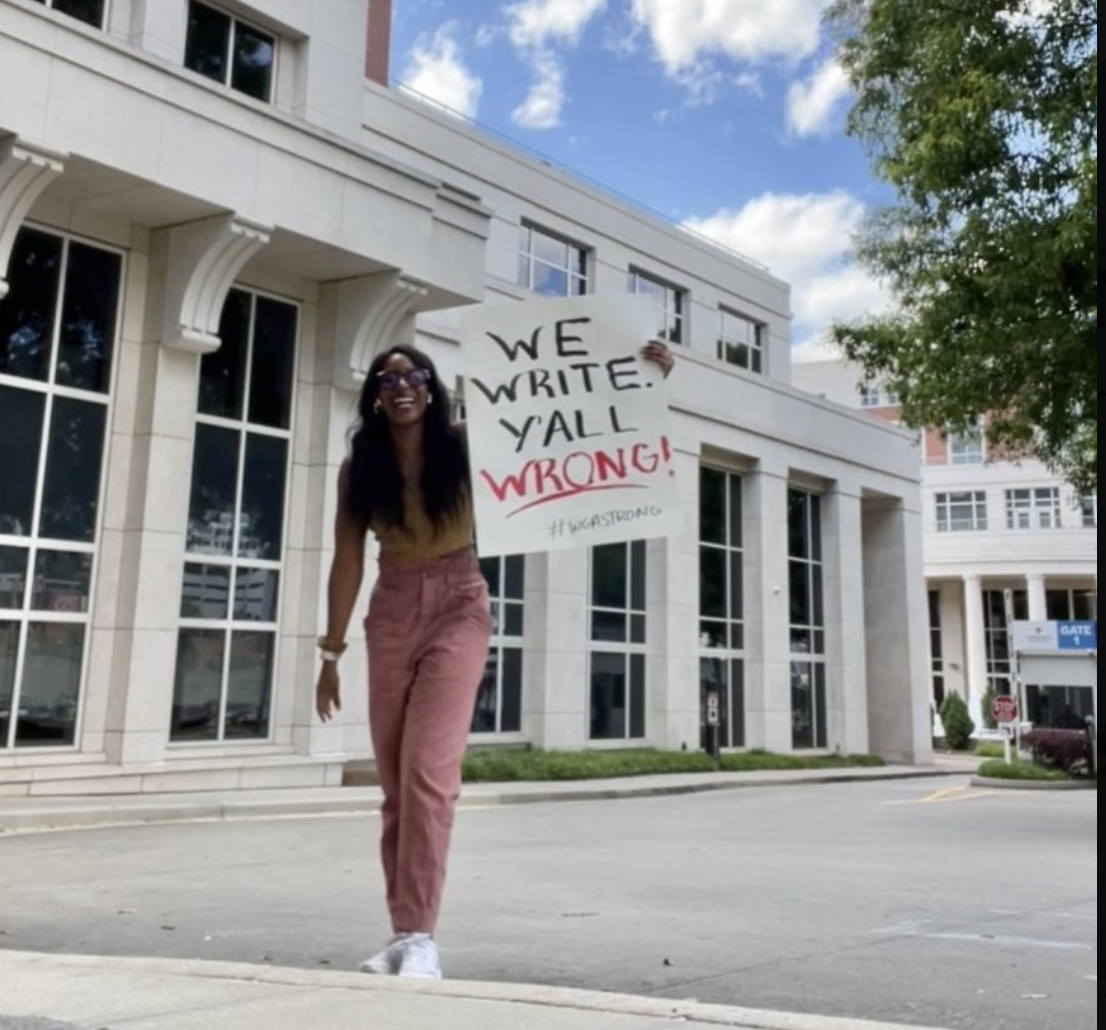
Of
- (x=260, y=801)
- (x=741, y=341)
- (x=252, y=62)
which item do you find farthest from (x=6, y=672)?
(x=741, y=341)

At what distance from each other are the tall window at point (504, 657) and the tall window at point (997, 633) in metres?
45.0

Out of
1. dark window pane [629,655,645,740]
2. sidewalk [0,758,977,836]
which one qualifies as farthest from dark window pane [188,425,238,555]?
dark window pane [629,655,645,740]

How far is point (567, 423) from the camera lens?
464 cm

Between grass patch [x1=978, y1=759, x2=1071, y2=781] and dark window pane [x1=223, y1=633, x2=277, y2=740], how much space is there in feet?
49.1

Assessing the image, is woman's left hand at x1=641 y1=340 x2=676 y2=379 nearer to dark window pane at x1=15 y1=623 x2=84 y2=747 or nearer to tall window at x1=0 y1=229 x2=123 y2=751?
tall window at x1=0 y1=229 x2=123 y2=751

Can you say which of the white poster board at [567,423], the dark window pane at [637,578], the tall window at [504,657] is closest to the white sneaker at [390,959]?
the white poster board at [567,423]

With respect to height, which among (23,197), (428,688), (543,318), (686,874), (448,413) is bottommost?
(686,874)

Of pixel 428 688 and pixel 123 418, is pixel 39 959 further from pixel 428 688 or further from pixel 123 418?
pixel 123 418

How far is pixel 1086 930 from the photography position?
604 cm

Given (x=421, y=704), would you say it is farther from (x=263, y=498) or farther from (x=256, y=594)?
(x=263, y=498)

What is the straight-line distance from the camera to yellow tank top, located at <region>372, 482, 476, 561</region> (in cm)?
437

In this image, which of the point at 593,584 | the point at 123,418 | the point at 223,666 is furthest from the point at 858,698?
the point at 123,418

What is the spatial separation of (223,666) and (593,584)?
32.6 ft

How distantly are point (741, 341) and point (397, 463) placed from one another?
26.5 metres
